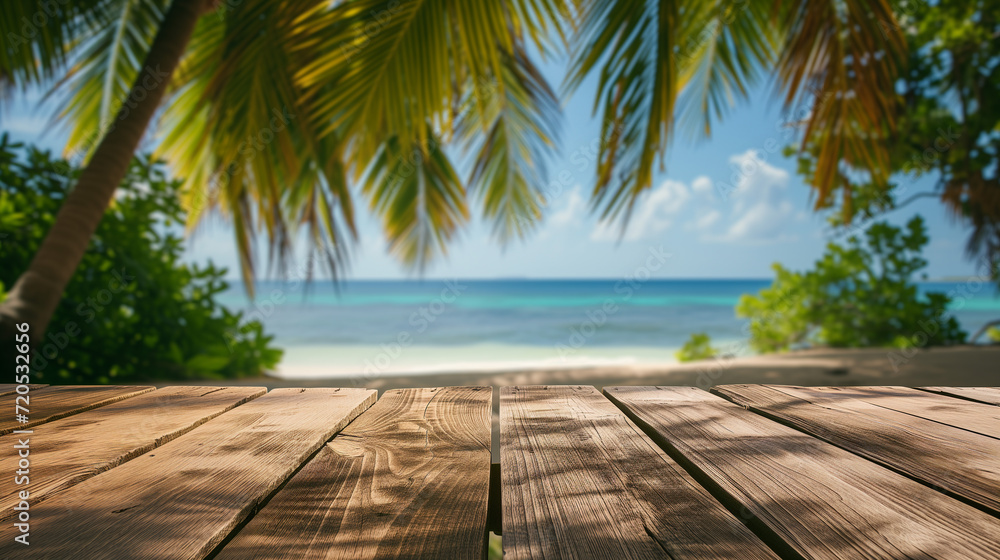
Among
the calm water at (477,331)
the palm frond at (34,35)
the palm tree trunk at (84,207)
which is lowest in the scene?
the calm water at (477,331)

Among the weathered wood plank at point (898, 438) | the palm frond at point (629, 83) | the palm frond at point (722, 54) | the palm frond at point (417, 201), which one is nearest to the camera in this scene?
the weathered wood plank at point (898, 438)

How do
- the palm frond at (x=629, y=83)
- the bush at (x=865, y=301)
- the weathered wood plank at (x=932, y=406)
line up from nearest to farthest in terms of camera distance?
the weathered wood plank at (x=932, y=406) < the palm frond at (x=629, y=83) < the bush at (x=865, y=301)

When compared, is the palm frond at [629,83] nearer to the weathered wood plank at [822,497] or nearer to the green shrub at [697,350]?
the weathered wood plank at [822,497]

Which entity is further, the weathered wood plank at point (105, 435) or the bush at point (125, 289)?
the bush at point (125, 289)

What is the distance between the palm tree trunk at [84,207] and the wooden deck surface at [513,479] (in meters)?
2.01

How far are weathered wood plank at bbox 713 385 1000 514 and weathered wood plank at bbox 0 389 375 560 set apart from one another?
843 millimetres

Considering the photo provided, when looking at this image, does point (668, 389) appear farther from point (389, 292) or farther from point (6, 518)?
point (389, 292)

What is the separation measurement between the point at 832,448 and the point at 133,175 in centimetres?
470

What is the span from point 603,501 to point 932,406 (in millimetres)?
878

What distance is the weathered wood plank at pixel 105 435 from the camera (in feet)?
2.27

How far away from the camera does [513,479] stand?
0.68 meters

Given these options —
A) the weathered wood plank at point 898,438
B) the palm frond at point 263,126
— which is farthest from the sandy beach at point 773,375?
the weathered wood plank at point 898,438

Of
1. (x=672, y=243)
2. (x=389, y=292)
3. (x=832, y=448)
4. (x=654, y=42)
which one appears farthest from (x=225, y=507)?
(x=672, y=243)

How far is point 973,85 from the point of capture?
5488 millimetres
